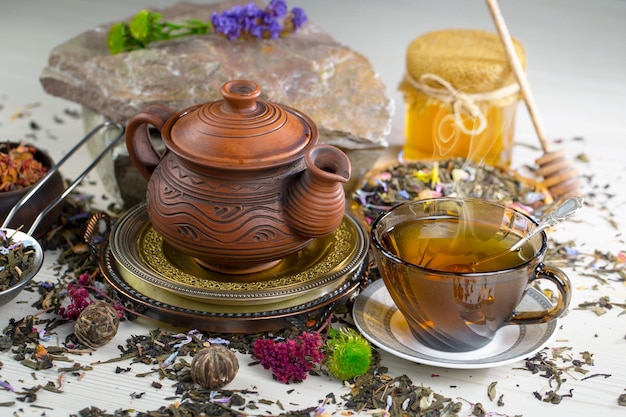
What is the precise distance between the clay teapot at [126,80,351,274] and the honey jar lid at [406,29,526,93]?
701 mm

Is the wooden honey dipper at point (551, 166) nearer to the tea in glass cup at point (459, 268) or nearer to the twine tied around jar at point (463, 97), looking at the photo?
the twine tied around jar at point (463, 97)

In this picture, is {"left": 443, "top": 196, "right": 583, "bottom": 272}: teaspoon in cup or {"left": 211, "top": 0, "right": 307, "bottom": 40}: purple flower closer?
{"left": 443, "top": 196, "right": 583, "bottom": 272}: teaspoon in cup

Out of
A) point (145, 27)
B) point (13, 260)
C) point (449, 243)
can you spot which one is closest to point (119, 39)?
point (145, 27)

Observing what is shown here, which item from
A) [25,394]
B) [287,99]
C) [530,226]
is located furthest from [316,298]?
[287,99]

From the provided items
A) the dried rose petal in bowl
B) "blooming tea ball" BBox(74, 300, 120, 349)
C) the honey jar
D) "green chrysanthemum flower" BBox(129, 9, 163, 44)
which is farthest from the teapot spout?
"green chrysanthemum flower" BBox(129, 9, 163, 44)

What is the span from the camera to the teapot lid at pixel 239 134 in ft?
4.77

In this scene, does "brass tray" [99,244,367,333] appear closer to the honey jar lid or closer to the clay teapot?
the clay teapot

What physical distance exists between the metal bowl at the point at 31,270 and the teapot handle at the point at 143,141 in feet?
0.78

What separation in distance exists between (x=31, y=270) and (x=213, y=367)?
0.42m

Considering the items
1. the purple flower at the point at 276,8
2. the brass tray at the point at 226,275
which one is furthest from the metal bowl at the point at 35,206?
the purple flower at the point at 276,8

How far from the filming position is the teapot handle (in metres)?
1.61

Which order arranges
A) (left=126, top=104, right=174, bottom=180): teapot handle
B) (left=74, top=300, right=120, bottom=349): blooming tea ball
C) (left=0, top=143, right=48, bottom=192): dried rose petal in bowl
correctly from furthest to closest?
(left=0, top=143, right=48, bottom=192): dried rose petal in bowl
(left=126, top=104, right=174, bottom=180): teapot handle
(left=74, top=300, right=120, bottom=349): blooming tea ball

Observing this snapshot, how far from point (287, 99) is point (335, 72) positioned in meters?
0.18

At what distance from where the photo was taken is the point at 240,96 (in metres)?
1.47
